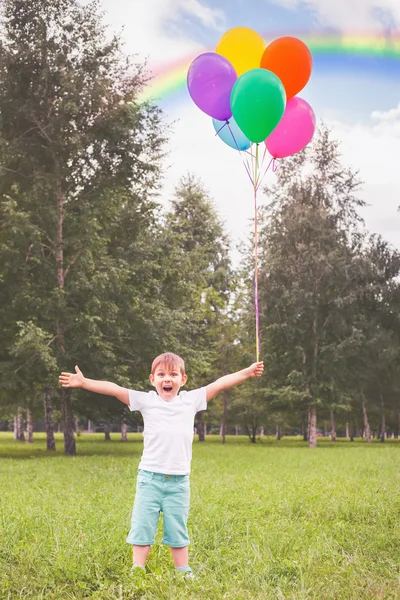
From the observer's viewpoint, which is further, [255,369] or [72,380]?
[255,369]

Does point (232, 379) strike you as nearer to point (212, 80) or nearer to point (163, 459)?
point (163, 459)

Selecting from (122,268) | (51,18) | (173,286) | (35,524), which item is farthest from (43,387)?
(35,524)

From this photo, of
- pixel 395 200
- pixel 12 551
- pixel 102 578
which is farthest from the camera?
pixel 395 200

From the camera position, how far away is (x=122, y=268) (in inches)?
837

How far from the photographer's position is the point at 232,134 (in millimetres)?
7969

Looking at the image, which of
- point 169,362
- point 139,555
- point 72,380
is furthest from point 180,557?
point 72,380

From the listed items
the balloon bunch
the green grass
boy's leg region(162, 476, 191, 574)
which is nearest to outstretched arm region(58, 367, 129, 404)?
boy's leg region(162, 476, 191, 574)

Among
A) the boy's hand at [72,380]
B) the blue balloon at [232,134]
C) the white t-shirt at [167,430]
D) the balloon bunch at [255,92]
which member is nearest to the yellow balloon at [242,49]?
the balloon bunch at [255,92]

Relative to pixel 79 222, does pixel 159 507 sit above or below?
below

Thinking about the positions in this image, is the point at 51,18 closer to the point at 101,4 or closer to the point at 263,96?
the point at 101,4

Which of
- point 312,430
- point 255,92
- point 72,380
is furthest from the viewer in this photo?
point 312,430

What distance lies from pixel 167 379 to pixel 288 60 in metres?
4.63

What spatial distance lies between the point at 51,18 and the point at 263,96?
17074 millimetres

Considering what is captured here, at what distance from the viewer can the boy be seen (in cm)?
453
